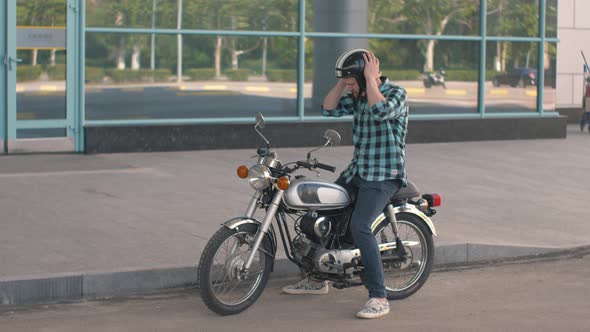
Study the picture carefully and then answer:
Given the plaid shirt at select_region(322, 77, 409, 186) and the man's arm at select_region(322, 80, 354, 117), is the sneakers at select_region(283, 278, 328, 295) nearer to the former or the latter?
the plaid shirt at select_region(322, 77, 409, 186)

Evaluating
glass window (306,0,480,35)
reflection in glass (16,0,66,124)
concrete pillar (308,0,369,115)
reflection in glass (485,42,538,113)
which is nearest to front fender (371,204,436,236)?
reflection in glass (16,0,66,124)

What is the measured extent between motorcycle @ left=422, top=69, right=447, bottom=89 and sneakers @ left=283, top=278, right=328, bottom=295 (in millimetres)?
10026

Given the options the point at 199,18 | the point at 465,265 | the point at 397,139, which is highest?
the point at 199,18

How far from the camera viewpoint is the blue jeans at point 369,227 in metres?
6.91

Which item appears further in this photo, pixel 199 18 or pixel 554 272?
pixel 199 18

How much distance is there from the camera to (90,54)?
14.7 meters

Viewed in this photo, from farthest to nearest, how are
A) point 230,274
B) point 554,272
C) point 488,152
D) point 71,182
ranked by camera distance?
point 488,152 → point 71,182 → point 554,272 → point 230,274

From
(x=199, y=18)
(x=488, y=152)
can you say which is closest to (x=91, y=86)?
(x=199, y=18)

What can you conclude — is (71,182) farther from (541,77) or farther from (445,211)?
(541,77)

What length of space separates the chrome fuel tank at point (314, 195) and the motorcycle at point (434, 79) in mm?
10389

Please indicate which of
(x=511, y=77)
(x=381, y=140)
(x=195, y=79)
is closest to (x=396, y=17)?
(x=511, y=77)

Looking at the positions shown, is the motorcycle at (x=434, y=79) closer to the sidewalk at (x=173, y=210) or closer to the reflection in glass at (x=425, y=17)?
the reflection in glass at (x=425, y=17)

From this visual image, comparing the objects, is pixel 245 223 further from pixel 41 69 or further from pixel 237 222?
pixel 41 69

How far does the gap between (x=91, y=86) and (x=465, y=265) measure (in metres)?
7.33
